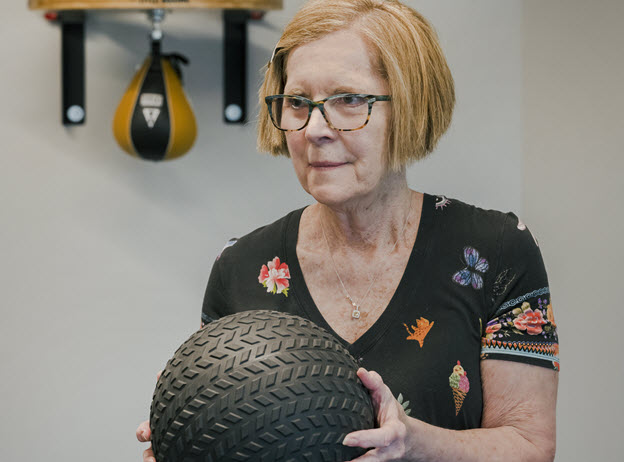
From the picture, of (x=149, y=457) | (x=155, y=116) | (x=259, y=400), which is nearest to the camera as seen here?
(x=259, y=400)

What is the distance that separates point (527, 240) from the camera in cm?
146

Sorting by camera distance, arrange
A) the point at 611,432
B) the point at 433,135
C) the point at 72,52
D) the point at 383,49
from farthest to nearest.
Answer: the point at 72,52 → the point at 611,432 → the point at 433,135 → the point at 383,49

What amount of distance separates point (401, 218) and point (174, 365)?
1.89ft

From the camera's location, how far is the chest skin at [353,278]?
1.46 m

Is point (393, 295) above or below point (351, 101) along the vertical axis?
below

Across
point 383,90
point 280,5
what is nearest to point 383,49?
point 383,90

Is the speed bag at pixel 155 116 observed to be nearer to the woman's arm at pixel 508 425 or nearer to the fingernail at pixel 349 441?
the woman's arm at pixel 508 425

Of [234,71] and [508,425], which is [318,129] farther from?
[234,71]

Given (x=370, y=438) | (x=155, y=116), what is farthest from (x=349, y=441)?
(x=155, y=116)

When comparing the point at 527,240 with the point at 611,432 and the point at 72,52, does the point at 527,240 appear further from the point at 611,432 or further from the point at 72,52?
the point at 72,52

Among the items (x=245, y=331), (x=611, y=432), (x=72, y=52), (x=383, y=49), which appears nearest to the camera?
(x=245, y=331)

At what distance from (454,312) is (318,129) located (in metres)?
0.42

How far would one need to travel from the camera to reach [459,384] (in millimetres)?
1396

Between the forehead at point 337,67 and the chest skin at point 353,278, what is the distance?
315mm
